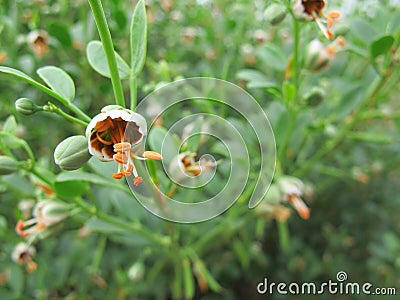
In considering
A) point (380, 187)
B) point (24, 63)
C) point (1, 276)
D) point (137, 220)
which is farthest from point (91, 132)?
point (380, 187)

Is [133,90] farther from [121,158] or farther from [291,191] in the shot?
[291,191]

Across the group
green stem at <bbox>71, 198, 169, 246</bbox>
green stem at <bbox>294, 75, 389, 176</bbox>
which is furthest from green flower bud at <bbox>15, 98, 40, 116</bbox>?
green stem at <bbox>294, 75, 389, 176</bbox>

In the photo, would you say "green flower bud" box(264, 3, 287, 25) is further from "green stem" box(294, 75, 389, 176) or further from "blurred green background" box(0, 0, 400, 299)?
"green stem" box(294, 75, 389, 176)

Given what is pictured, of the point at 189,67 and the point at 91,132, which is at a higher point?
the point at 91,132

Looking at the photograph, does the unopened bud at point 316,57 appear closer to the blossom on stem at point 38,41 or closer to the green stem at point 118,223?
the green stem at point 118,223

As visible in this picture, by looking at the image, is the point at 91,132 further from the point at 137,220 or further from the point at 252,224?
the point at 252,224

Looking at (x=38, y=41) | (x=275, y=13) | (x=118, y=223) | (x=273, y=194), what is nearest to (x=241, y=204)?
(x=273, y=194)

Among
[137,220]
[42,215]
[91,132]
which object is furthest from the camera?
[137,220]
